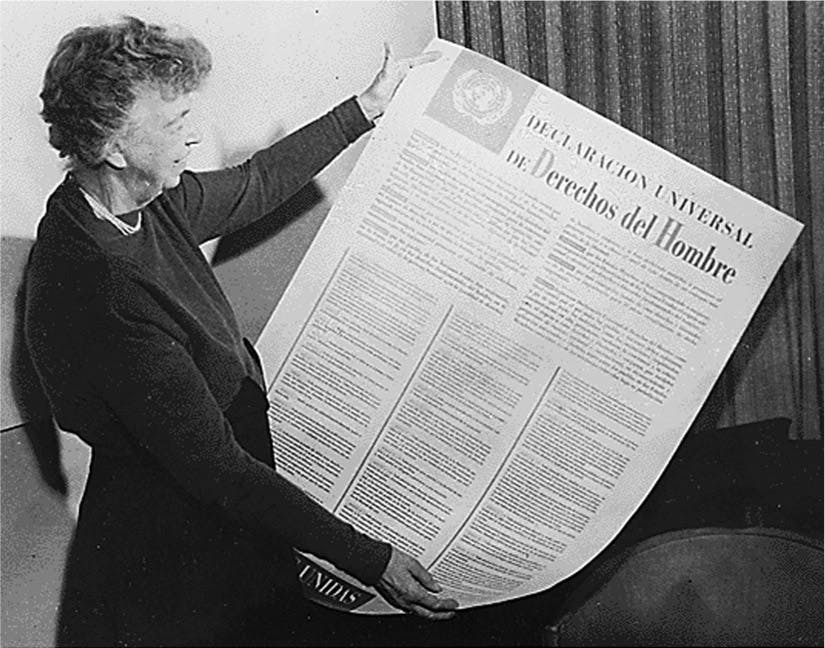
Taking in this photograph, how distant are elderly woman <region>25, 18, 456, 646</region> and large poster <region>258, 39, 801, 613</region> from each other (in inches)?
1.6

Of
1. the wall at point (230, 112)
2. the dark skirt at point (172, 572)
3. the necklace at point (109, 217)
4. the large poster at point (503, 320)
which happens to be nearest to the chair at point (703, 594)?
the large poster at point (503, 320)

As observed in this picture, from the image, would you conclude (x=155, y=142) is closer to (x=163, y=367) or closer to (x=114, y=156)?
(x=114, y=156)

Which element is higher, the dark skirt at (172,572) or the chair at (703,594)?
the chair at (703,594)

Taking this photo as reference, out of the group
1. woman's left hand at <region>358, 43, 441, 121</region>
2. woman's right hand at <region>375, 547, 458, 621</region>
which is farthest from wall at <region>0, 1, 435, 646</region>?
woman's right hand at <region>375, 547, 458, 621</region>

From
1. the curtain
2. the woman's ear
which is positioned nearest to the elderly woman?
the woman's ear

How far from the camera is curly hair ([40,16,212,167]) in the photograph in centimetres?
117

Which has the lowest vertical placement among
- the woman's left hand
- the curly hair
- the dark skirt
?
the dark skirt

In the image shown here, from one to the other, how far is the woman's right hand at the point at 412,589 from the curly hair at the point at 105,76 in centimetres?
53

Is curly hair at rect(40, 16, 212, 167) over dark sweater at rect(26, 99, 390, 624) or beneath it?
over

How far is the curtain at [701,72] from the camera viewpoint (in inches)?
47.6

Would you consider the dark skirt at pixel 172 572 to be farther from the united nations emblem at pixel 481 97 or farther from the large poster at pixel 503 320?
the united nations emblem at pixel 481 97

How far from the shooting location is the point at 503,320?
1.22 meters

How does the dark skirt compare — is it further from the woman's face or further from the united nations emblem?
the united nations emblem

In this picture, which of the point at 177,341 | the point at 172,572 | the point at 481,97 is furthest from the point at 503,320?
the point at 172,572
